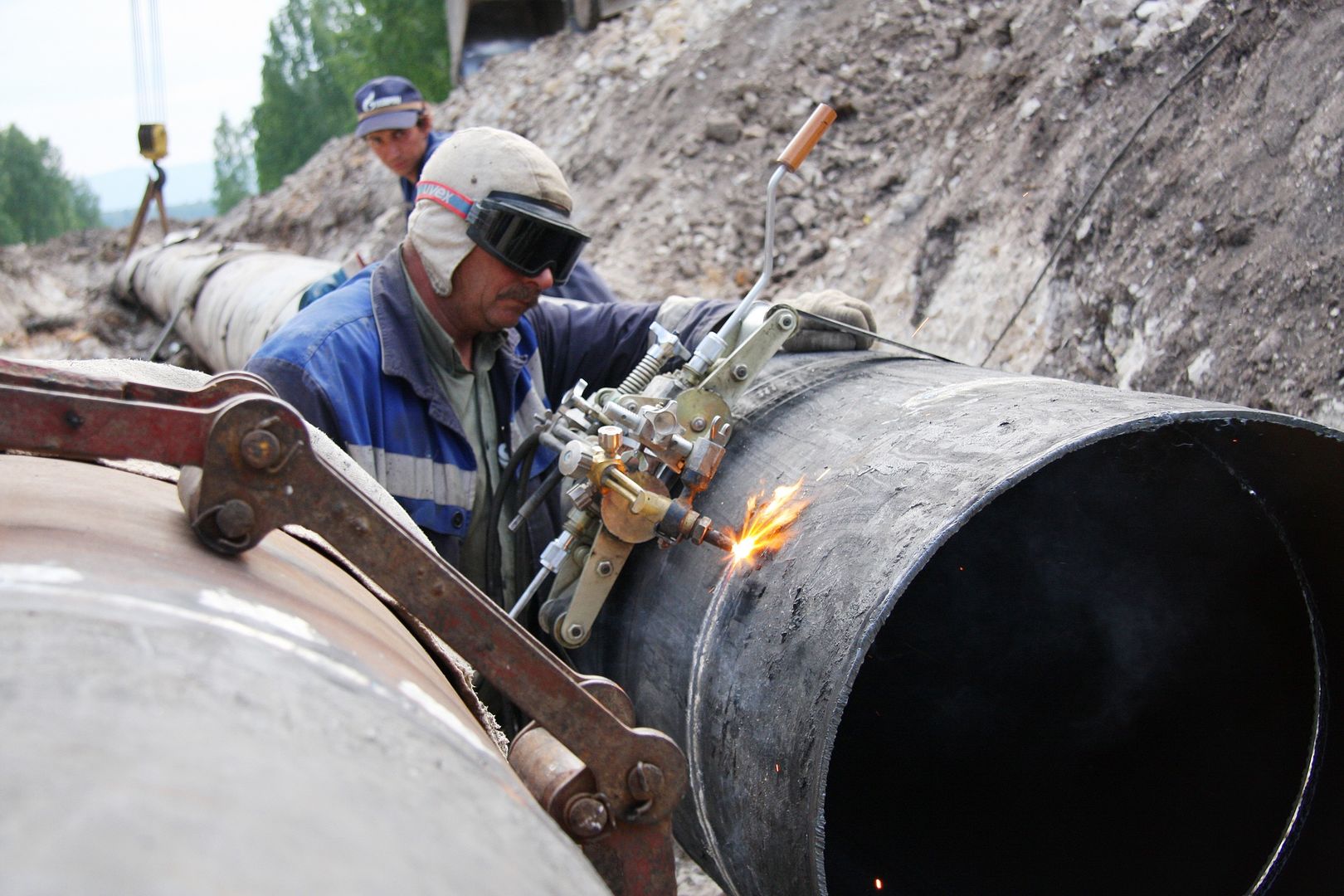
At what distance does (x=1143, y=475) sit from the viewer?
2607 millimetres

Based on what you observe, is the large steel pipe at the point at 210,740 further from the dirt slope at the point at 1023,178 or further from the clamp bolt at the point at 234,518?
the dirt slope at the point at 1023,178

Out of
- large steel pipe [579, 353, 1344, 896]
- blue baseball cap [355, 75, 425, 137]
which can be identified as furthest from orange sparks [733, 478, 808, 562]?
blue baseball cap [355, 75, 425, 137]

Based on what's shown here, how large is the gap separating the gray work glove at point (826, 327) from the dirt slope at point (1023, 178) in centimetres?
132

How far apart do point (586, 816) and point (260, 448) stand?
0.62 meters

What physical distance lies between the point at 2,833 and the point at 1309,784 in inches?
101

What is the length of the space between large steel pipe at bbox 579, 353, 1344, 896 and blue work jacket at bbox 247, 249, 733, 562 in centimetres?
59

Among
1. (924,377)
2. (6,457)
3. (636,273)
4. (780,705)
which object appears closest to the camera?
(6,457)

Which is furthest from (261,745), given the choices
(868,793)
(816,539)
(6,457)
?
(868,793)

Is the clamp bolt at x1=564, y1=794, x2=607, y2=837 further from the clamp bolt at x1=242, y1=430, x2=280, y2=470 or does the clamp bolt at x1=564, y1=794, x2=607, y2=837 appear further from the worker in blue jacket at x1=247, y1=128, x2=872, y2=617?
the worker in blue jacket at x1=247, y1=128, x2=872, y2=617

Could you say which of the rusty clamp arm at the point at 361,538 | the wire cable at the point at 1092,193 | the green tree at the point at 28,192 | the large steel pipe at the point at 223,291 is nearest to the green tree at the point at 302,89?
the green tree at the point at 28,192

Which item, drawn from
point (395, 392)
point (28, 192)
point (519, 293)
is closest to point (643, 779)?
point (395, 392)

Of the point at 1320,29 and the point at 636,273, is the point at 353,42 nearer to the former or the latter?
the point at 636,273

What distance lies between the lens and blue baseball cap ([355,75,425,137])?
5785 mm

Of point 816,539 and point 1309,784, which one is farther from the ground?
point 816,539
